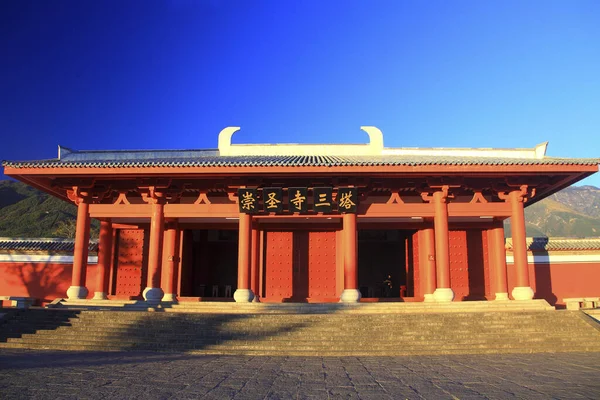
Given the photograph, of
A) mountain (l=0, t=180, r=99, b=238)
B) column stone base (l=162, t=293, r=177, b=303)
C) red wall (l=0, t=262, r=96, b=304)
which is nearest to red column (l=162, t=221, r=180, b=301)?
column stone base (l=162, t=293, r=177, b=303)

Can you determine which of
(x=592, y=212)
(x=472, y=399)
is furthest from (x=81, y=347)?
(x=592, y=212)

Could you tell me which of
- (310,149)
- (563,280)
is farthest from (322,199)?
(563,280)

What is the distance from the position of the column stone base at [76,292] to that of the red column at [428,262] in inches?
437

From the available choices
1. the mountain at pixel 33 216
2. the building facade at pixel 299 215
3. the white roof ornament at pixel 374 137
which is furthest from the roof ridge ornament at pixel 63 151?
the mountain at pixel 33 216

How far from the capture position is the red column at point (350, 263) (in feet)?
Answer: 45.5

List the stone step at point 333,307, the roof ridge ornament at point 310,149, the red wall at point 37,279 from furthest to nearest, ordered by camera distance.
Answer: the roof ridge ornament at point 310,149
the red wall at point 37,279
the stone step at point 333,307

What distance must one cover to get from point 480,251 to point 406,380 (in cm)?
1153

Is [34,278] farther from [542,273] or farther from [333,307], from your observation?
[542,273]

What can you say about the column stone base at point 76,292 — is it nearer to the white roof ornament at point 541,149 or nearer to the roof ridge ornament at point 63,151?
the roof ridge ornament at point 63,151

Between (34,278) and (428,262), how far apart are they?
15.2 meters

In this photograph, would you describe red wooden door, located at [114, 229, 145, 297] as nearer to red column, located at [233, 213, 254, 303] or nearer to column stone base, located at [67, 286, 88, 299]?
column stone base, located at [67, 286, 88, 299]

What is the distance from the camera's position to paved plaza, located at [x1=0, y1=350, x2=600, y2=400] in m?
5.74

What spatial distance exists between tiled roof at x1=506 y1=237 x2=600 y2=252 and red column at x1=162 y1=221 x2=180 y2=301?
13146mm

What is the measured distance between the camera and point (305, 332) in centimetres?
1055
